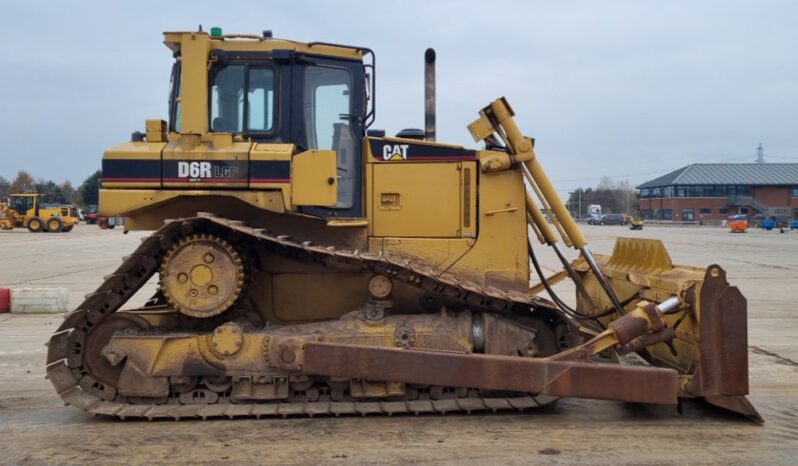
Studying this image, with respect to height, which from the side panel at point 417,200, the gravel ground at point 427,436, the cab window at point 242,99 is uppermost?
the cab window at point 242,99

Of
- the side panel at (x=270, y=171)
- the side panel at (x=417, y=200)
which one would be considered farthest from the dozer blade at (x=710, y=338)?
the side panel at (x=270, y=171)

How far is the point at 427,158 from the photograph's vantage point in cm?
698

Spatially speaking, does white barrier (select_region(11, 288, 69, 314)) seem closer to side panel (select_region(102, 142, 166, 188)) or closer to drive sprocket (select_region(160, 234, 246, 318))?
side panel (select_region(102, 142, 166, 188))

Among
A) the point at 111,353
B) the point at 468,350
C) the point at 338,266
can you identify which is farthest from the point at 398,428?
the point at 111,353

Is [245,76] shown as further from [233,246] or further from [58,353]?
[58,353]

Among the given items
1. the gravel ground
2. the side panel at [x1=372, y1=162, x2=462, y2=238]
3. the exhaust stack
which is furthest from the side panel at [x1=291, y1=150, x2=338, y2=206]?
the gravel ground

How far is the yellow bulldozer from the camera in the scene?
181 feet

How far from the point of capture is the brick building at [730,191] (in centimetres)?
9462

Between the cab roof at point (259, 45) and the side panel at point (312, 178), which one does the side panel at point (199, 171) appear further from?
the cab roof at point (259, 45)

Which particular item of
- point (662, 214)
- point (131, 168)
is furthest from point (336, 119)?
point (662, 214)

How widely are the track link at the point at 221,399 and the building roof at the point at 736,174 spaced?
327ft

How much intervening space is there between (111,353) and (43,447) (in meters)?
0.96

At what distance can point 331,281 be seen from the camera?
268 inches

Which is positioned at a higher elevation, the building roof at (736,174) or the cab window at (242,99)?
the building roof at (736,174)
